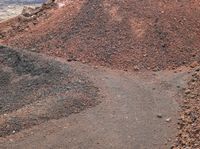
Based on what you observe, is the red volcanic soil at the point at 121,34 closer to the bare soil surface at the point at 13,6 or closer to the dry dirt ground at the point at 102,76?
the dry dirt ground at the point at 102,76

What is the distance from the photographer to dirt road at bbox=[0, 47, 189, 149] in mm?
10641

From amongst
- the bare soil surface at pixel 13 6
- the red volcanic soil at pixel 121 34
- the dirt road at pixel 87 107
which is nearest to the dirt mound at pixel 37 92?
the dirt road at pixel 87 107

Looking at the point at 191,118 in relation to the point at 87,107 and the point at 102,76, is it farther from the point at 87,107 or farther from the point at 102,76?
the point at 102,76

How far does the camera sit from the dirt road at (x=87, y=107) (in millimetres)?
10641

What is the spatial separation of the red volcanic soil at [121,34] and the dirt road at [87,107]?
587 mm

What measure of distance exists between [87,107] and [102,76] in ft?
5.30

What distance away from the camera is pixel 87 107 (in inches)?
463

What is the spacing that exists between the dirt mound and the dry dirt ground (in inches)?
1.0

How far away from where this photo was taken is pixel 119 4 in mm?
15445

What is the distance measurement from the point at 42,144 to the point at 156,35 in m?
5.71

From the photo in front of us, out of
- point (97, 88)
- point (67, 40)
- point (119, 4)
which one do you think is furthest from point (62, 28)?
point (97, 88)

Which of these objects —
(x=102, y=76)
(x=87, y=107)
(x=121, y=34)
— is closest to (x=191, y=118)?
(x=87, y=107)

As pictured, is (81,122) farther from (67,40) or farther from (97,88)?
(67,40)

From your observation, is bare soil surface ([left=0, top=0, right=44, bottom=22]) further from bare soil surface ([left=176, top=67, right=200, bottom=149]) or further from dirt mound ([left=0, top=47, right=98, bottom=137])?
bare soil surface ([left=176, top=67, right=200, bottom=149])
